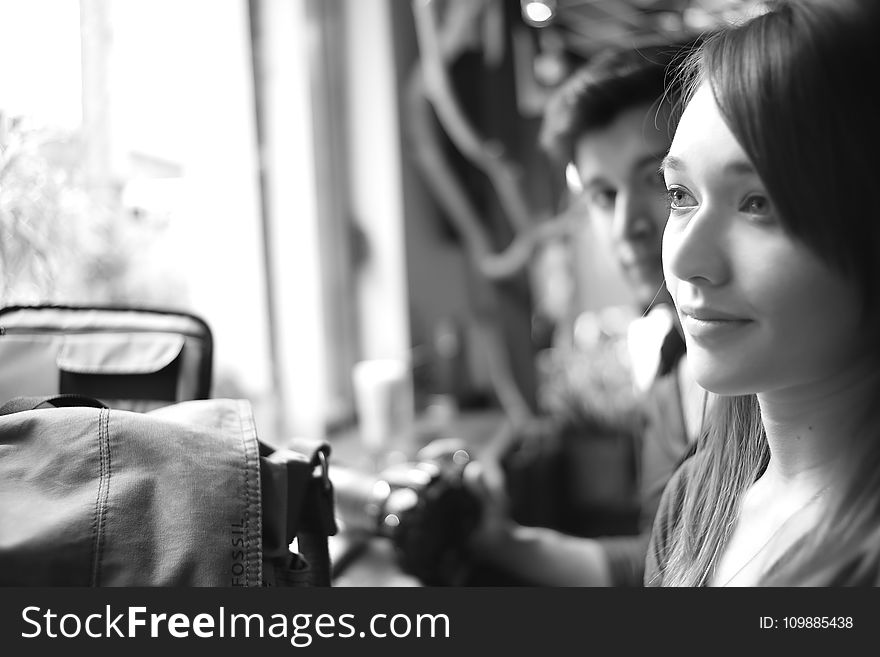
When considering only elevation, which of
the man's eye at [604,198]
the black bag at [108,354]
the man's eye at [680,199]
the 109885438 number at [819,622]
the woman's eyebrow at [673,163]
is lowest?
the 109885438 number at [819,622]

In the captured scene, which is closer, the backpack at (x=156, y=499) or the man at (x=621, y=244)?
the backpack at (x=156, y=499)

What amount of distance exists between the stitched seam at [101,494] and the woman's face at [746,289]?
0.39 m

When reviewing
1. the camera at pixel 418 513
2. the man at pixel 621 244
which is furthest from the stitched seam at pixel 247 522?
the man at pixel 621 244

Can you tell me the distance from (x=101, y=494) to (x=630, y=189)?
2.38 feet

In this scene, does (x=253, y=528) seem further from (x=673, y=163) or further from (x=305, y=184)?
(x=305, y=184)

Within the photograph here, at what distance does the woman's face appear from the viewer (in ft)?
1.42

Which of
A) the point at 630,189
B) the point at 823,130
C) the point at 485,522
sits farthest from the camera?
the point at 485,522

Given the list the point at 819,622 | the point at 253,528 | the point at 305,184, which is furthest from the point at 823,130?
the point at 305,184

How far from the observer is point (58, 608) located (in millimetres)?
490

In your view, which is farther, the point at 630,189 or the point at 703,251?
the point at 630,189

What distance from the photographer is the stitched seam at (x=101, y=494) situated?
1.61 feet

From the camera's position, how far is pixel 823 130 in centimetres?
42

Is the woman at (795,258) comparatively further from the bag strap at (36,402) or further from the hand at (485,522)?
the hand at (485,522)

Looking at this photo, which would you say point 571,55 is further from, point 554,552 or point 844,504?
point 844,504
